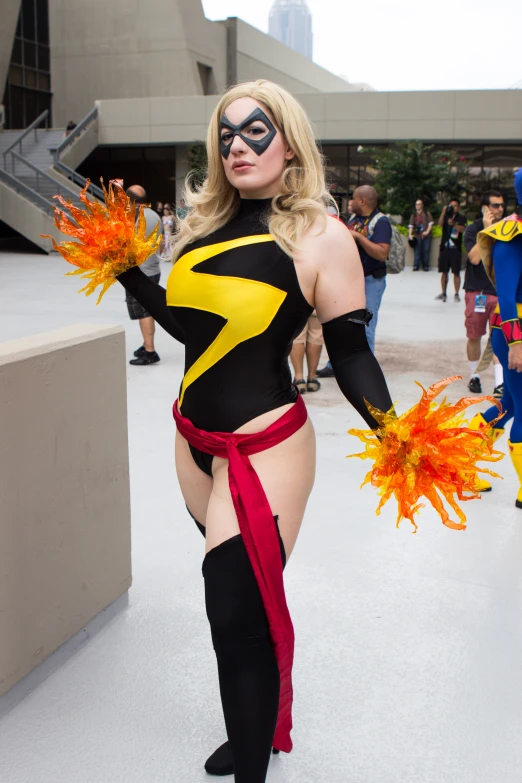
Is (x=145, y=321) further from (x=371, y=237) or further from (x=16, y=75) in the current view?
(x=16, y=75)

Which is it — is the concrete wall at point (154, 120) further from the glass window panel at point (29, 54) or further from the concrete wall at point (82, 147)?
the glass window panel at point (29, 54)

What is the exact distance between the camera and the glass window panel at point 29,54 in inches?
1353

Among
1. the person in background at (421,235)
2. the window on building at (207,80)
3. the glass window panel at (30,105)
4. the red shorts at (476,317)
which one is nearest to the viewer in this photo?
the red shorts at (476,317)

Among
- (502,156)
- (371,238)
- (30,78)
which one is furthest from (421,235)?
(30,78)

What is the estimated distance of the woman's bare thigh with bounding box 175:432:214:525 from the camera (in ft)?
6.91

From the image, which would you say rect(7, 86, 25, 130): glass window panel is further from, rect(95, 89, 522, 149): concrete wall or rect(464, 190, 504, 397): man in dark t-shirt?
rect(464, 190, 504, 397): man in dark t-shirt

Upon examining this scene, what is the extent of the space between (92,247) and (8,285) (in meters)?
13.2

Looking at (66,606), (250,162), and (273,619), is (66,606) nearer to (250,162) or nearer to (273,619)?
(273,619)

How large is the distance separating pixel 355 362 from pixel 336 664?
52.0 inches

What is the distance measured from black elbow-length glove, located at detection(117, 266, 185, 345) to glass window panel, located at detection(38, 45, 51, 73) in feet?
121

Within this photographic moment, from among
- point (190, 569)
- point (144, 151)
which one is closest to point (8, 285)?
point (190, 569)

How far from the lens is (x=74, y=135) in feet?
98.8

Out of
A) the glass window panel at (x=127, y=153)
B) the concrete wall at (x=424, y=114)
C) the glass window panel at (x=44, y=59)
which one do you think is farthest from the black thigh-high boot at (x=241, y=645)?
the glass window panel at (x=44, y=59)

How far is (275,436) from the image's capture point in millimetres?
1949
